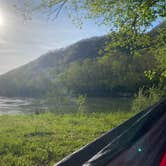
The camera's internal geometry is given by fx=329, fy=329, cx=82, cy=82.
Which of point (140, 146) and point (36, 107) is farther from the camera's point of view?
Answer: point (36, 107)

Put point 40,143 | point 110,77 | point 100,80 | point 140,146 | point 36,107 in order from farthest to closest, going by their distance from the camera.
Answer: point 110,77 < point 100,80 < point 36,107 < point 40,143 < point 140,146

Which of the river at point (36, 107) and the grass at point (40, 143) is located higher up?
the grass at point (40, 143)

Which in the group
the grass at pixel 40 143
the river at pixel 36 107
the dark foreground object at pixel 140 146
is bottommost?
the river at pixel 36 107

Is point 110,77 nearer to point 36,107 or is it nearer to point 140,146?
point 36,107

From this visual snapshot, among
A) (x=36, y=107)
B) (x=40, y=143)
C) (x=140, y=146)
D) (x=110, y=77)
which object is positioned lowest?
(x=36, y=107)

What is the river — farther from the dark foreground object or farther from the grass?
the dark foreground object

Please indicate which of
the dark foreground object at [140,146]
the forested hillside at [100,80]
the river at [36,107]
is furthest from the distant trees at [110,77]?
the dark foreground object at [140,146]

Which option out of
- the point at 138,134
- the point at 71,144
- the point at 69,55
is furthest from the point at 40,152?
the point at 69,55

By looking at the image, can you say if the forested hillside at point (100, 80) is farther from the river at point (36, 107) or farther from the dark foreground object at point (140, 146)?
the dark foreground object at point (140, 146)

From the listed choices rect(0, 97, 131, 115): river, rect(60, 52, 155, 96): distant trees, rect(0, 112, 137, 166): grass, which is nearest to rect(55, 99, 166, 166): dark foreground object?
rect(0, 112, 137, 166): grass

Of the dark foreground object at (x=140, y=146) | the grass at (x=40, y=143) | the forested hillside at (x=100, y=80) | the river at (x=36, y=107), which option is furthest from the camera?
the forested hillside at (x=100, y=80)

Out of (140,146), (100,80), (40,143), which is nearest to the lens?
(140,146)

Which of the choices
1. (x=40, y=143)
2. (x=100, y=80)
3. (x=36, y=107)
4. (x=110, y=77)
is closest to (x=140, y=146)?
(x=40, y=143)

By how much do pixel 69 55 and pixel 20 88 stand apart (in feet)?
232
